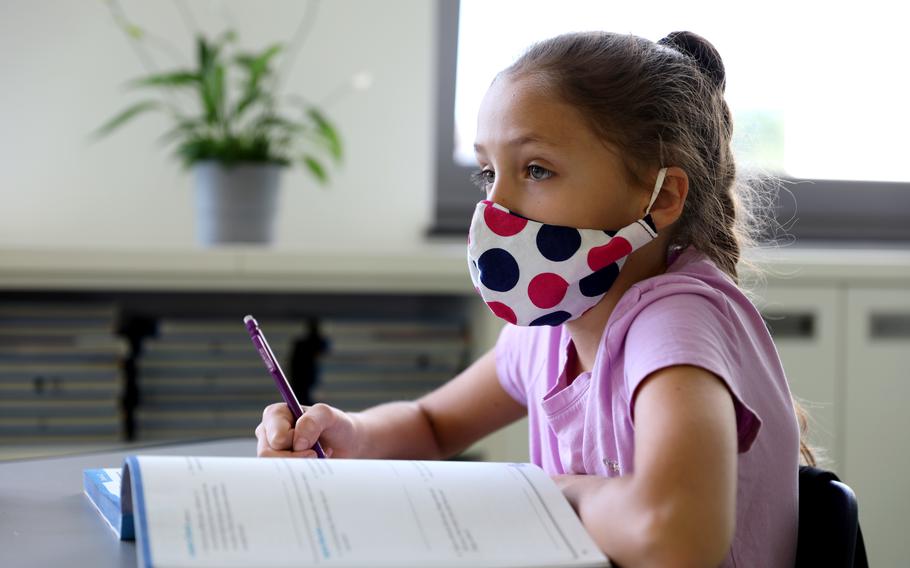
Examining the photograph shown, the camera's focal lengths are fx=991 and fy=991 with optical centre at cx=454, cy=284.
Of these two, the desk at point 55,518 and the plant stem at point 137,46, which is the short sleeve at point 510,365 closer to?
the desk at point 55,518

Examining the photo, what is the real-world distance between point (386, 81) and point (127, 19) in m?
0.56

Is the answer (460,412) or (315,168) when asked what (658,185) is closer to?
(460,412)

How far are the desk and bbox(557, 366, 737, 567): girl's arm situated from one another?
1.04 ft

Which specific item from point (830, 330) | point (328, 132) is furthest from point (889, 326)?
point (328, 132)

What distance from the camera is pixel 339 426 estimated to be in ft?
3.28

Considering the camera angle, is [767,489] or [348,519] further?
[767,489]

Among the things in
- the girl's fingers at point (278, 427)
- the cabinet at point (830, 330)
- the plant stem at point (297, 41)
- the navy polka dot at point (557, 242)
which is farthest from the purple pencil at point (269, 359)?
the plant stem at point (297, 41)

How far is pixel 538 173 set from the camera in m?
0.89

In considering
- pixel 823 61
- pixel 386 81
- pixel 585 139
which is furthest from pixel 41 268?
pixel 823 61

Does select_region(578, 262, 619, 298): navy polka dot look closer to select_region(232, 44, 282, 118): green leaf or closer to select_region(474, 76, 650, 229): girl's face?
select_region(474, 76, 650, 229): girl's face

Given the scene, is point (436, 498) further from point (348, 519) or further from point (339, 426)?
point (339, 426)

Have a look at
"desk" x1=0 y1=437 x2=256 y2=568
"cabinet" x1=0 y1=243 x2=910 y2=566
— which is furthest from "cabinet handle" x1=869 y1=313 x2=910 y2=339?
"desk" x1=0 y1=437 x2=256 y2=568

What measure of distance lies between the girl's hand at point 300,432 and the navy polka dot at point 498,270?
20 cm

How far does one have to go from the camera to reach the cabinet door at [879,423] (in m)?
1.98
